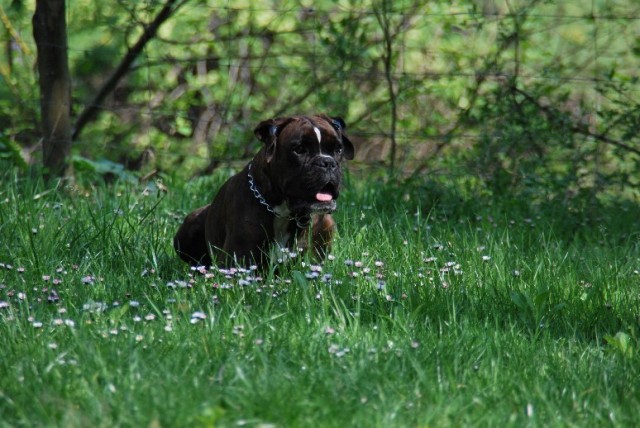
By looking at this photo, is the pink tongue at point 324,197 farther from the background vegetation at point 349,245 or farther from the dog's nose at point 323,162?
the background vegetation at point 349,245

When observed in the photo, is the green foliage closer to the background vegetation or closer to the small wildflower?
the background vegetation

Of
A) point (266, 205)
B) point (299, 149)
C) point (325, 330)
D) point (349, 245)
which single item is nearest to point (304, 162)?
point (299, 149)

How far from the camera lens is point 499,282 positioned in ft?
16.0

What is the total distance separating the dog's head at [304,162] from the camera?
515 cm

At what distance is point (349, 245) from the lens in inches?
218

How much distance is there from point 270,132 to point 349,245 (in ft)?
2.53

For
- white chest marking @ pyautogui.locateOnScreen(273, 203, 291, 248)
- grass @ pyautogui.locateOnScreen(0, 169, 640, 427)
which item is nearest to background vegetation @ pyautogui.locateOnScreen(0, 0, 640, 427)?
grass @ pyautogui.locateOnScreen(0, 169, 640, 427)

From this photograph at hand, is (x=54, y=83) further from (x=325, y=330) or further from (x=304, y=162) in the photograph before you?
(x=325, y=330)

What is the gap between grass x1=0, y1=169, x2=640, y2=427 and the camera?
323cm

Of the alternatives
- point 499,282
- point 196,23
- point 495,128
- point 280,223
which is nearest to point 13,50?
point 196,23

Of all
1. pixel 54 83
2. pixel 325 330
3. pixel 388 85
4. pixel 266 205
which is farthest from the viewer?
A: pixel 388 85

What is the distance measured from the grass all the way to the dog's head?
345 mm

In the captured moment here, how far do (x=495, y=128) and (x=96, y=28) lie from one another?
13.2 feet

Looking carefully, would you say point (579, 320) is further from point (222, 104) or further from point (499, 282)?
point (222, 104)
